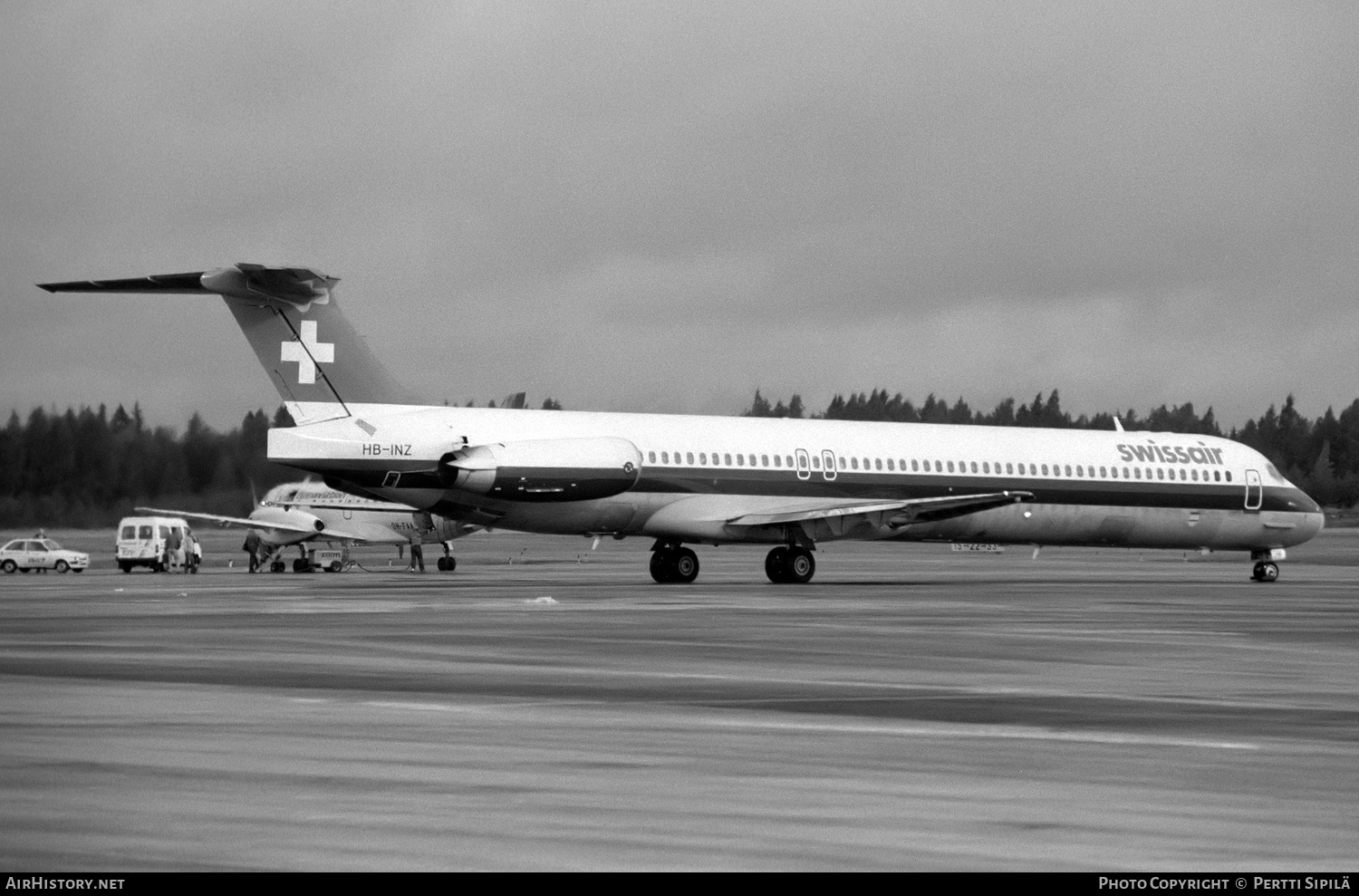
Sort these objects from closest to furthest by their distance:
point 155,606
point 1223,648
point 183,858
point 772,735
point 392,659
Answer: point 183,858 → point 772,735 → point 392,659 → point 1223,648 → point 155,606

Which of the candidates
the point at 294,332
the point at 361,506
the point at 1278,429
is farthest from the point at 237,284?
the point at 1278,429

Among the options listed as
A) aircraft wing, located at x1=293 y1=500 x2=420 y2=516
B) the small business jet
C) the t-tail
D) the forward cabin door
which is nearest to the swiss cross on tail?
the t-tail

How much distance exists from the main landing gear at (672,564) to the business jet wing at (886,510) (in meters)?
2.10

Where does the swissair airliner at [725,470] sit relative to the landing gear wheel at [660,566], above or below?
above

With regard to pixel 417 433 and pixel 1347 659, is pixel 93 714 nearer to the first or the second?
pixel 1347 659

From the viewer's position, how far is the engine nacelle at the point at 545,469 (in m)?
36.3

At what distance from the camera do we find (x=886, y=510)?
40.0 meters

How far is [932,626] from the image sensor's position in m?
23.1

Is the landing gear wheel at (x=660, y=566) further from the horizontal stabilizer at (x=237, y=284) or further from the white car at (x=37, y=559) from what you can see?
the white car at (x=37, y=559)

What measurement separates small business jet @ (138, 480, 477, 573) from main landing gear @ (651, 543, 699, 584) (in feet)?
52.5

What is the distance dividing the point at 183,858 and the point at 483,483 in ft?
96.9

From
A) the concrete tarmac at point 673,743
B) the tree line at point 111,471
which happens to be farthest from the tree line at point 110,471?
the concrete tarmac at point 673,743

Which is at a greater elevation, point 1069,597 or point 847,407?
point 847,407

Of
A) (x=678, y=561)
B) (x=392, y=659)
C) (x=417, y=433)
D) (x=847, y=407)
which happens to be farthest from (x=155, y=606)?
(x=847, y=407)
